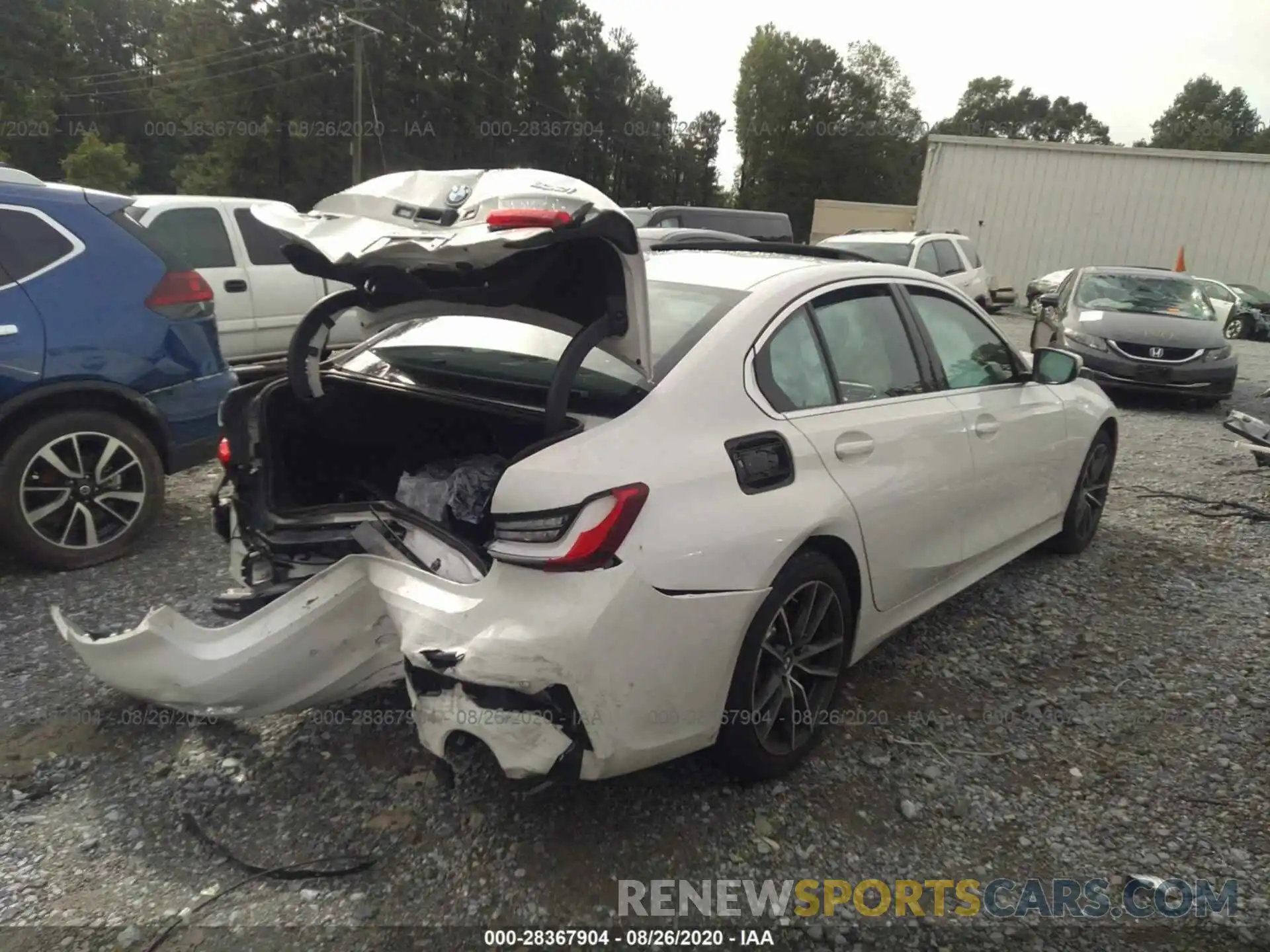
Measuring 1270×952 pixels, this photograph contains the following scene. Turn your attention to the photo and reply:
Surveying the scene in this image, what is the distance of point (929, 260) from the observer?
1211 cm

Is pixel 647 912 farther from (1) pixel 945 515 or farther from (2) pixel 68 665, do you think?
(2) pixel 68 665

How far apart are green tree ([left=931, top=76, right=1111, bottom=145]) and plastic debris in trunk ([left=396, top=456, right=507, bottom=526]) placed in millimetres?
86316

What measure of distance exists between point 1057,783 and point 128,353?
175 inches

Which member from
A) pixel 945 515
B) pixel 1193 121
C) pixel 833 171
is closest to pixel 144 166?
pixel 833 171

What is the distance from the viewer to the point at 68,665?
341 centimetres

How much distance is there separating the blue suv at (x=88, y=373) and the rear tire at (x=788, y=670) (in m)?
3.42

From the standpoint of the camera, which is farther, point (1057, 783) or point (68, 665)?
point (68, 665)

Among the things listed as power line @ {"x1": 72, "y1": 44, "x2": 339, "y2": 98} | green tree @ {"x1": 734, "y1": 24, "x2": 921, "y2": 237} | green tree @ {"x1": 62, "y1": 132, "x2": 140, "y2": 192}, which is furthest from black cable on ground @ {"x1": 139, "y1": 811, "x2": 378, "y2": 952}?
green tree @ {"x1": 734, "y1": 24, "x2": 921, "y2": 237}

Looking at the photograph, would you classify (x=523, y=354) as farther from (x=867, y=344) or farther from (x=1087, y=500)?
(x=1087, y=500)

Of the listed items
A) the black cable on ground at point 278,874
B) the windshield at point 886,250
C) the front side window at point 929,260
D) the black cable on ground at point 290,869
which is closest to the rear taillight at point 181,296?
the black cable on ground at point 290,869

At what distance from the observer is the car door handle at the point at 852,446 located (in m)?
2.82

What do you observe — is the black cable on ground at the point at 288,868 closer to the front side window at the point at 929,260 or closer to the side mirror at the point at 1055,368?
the side mirror at the point at 1055,368

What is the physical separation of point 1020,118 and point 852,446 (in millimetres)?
91822

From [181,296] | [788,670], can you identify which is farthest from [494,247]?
[181,296]
